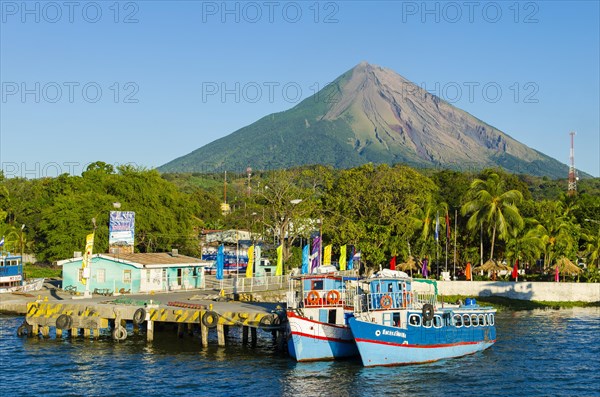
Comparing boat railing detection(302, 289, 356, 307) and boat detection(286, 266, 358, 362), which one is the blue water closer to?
boat detection(286, 266, 358, 362)

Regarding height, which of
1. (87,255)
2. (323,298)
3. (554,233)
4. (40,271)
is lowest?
(323,298)

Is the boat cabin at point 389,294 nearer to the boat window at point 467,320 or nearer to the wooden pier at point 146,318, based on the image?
the boat window at point 467,320

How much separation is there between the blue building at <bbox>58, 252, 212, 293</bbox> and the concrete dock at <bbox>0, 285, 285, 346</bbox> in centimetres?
737

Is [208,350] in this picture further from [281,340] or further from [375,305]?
[375,305]


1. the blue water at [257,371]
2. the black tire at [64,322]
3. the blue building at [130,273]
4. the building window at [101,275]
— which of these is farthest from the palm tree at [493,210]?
the black tire at [64,322]

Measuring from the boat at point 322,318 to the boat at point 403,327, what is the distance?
1.47 meters

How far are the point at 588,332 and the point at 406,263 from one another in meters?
27.6

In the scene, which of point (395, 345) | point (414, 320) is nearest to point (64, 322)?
point (395, 345)

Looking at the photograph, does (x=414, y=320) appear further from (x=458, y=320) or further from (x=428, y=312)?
(x=458, y=320)

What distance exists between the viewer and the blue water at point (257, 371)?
3859 cm

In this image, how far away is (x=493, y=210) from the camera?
3238 inches

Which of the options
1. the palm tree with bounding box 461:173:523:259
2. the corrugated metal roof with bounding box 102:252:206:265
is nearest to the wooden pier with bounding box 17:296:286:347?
the corrugated metal roof with bounding box 102:252:206:265

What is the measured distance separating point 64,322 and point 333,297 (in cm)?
1863

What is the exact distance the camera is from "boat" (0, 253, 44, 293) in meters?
70.1
